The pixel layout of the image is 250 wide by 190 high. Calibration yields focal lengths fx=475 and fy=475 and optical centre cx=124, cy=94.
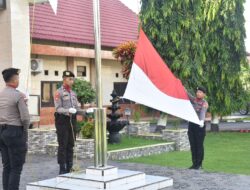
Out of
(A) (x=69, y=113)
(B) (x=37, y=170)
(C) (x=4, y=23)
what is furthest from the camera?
(C) (x=4, y=23)

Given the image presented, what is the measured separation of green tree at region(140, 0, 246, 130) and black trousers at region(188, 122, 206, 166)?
7.96m

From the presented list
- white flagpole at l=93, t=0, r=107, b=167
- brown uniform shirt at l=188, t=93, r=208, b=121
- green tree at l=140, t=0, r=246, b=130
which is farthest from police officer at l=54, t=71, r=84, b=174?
green tree at l=140, t=0, r=246, b=130

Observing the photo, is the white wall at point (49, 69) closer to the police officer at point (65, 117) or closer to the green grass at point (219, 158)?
the green grass at point (219, 158)

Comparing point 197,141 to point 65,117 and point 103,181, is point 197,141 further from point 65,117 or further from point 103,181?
point 103,181

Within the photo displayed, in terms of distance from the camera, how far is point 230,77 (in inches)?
736

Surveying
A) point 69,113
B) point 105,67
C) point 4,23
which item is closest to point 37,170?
point 69,113

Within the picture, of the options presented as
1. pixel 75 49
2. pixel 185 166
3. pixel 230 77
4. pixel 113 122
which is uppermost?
pixel 75 49

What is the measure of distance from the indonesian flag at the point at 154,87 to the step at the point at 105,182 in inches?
48.9

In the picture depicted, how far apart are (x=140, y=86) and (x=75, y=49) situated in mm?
13693

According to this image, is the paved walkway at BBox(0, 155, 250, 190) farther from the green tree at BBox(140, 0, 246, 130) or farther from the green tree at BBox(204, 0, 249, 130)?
the green tree at BBox(204, 0, 249, 130)

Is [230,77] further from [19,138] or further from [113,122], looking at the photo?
[19,138]

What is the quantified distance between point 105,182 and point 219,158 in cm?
541

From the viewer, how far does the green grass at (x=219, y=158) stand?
405 inches

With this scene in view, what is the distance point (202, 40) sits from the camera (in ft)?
60.2
